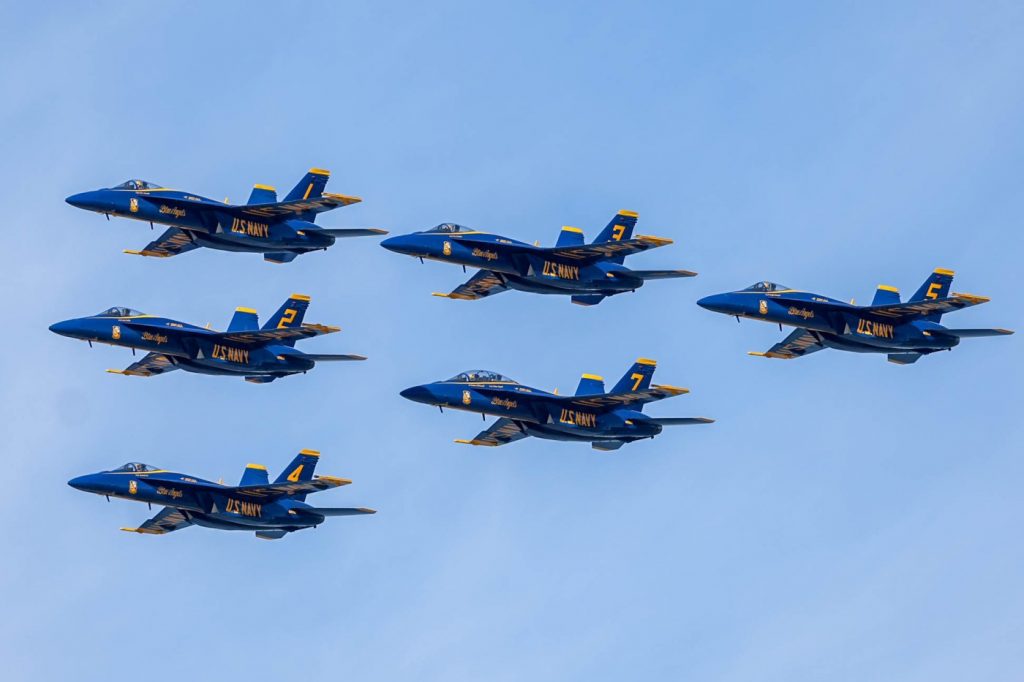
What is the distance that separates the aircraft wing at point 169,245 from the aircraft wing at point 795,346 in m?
32.1

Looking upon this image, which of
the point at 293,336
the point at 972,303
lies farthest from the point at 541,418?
the point at 972,303

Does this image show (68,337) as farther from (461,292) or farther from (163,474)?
(461,292)

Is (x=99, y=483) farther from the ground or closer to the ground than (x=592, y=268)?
closer to the ground

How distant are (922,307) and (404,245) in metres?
27.6

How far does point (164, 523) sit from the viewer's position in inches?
5394

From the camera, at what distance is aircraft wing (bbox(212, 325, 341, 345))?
131 m

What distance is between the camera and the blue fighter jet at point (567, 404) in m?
128

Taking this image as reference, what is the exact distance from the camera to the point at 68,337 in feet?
432

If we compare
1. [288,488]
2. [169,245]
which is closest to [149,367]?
[169,245]

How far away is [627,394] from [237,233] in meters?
23.2

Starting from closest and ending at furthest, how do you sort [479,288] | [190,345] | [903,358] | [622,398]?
[622,398] < [190,345] < [903,358] < [479,288]

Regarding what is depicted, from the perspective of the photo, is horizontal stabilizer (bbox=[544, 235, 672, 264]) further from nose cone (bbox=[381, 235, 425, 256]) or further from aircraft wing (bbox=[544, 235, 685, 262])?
nose cone (bbox=[381, 235, 425, 256])

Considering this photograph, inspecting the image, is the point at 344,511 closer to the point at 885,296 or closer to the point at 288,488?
the point at 288,488

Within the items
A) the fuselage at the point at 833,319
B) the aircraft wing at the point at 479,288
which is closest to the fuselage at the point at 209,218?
the aircraft wing at the point at 479,288
